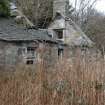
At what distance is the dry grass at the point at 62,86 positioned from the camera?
161 inches

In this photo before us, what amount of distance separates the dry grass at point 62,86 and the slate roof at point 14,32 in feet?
40.4

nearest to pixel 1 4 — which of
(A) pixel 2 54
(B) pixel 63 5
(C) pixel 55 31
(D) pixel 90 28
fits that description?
(A) pixel 2 54

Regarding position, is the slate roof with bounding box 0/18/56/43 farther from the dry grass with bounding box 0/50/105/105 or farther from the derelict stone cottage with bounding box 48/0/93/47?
the dry grass with bounding box 0/50/105/105

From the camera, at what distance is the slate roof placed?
17297 millimetres

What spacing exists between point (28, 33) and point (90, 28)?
1601cm

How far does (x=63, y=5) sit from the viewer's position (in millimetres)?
27469

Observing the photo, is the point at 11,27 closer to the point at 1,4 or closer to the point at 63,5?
the point at 1,4

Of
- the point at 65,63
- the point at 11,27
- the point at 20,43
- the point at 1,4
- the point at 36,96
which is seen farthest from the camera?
the point at 11,27

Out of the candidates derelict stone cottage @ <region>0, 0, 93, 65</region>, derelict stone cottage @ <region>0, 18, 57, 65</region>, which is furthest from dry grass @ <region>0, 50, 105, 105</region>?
derelict stone cottage @ <region>0, 18, 57, 65</region>

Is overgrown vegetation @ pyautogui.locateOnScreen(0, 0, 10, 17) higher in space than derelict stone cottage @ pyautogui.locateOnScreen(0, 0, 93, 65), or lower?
higher

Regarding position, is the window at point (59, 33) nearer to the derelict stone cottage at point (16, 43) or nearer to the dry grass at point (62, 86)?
the derelict stone cottage at point (16, 43)

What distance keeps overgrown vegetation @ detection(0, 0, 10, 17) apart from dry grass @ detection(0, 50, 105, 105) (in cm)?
1171

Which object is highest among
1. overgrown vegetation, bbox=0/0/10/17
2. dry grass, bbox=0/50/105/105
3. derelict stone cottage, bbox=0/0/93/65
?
overgrown vegetation, bbox=0/0/10/17

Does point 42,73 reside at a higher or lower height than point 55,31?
lower
